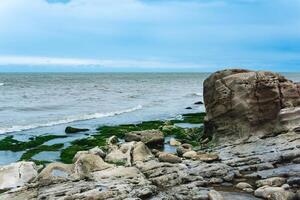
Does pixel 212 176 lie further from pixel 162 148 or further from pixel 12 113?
pixel 12 113

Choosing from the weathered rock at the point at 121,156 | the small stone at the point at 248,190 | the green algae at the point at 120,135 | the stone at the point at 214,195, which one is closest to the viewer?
the stone at the point at 214,195

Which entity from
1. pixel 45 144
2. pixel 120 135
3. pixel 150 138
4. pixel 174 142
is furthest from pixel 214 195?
pixel 120 135

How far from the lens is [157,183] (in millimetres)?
16391

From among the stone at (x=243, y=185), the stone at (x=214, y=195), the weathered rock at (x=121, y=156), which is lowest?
the weathered rock at (x=121, y=156)

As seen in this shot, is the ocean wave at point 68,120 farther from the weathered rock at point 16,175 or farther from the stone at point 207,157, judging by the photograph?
the stone at point 207,157

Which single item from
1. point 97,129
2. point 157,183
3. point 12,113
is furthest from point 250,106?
point 12,113

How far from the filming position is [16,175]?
60.5 ft

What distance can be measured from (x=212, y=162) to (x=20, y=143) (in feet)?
46.6

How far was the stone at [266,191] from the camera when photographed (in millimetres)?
14582

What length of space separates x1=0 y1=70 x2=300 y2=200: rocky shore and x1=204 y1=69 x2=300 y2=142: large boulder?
0.17 ft

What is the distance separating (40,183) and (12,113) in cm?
3368

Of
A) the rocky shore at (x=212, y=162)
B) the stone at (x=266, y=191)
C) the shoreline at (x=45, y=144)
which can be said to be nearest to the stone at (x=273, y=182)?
the rocky shore at (x=212, y=162)

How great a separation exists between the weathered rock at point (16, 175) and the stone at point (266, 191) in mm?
8552

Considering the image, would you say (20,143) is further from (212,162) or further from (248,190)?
(248,190)
